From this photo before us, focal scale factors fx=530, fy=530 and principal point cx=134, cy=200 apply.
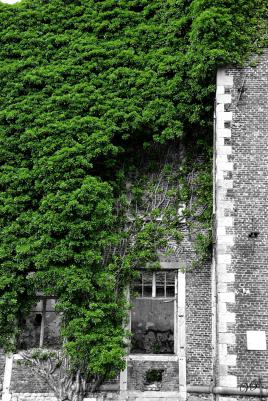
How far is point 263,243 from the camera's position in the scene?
12.7 metres

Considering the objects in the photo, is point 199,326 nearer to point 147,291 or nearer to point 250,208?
point 147,291

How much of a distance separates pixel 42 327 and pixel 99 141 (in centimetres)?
521

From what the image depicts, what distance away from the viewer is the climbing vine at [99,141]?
13352mm

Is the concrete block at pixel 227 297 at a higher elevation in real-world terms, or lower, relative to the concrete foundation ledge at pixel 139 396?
higher

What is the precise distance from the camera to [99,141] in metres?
14.3

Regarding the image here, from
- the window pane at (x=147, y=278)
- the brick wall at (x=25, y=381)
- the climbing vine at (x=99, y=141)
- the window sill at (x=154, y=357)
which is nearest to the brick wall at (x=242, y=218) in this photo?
the climbing vine at (x=99, y=141)

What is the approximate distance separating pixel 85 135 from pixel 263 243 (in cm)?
551

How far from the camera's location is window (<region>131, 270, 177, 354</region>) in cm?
1380

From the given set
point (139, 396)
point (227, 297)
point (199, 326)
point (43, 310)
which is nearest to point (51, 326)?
point (43, 310)

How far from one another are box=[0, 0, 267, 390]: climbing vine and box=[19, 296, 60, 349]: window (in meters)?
0.39

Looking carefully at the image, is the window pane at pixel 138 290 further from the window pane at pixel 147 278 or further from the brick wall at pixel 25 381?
the brick wall at pixel 25 381

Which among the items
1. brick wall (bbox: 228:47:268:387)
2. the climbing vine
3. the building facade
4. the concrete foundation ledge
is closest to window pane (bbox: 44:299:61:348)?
the building facade

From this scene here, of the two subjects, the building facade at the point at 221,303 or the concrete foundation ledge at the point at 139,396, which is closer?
the building facade at the point at 221,303

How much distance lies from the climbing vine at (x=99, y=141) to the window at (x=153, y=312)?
520 mm
